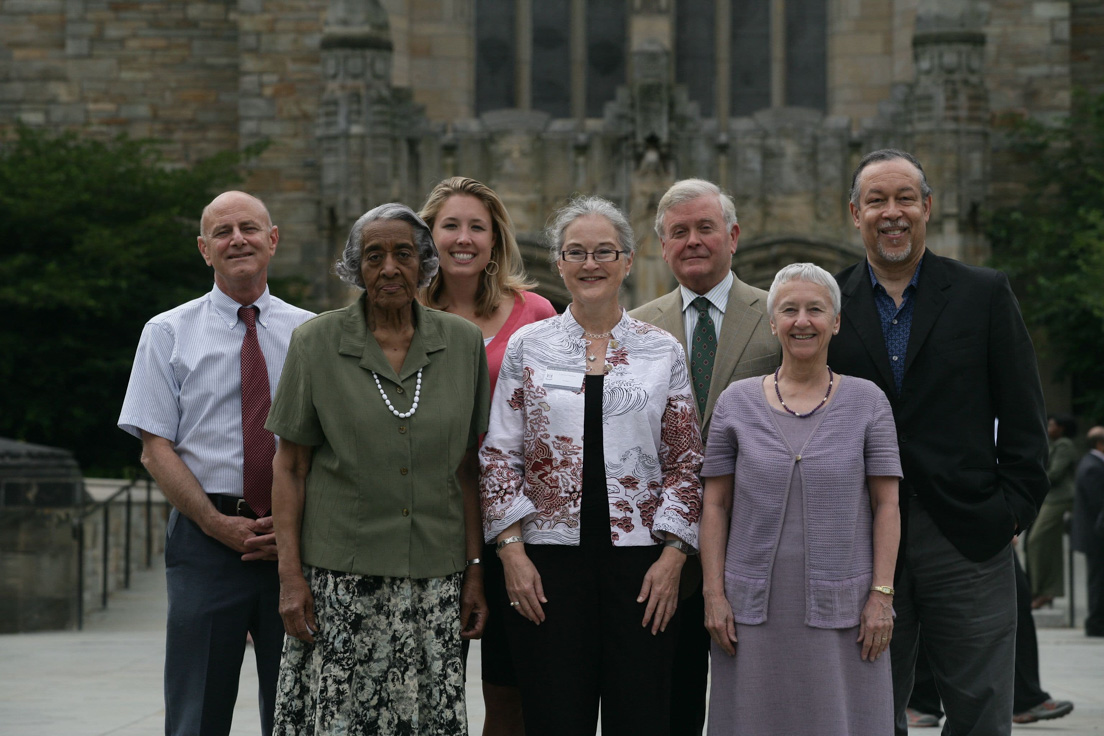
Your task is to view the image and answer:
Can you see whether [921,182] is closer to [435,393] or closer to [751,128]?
[435,393]

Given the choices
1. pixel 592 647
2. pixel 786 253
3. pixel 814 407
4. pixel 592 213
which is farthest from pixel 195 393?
pixel 786 253

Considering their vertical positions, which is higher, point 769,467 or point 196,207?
point 196,207

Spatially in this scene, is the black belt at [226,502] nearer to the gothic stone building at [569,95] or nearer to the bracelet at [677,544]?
the bracelet at [677,544]

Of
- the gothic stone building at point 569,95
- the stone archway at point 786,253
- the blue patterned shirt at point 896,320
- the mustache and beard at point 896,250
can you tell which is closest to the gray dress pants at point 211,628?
the blue patterned shirt at point 896,320

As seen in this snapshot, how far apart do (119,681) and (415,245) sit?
4.88 m

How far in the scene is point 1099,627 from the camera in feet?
34.3

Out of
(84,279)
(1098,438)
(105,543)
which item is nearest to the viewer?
(105,543)

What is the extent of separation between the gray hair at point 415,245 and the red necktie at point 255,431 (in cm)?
50

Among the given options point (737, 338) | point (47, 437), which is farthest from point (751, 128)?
point (737, 338)

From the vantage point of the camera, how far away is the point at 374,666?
386 cm

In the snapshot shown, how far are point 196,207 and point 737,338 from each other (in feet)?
48.4

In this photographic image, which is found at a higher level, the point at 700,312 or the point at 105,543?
the point at 700,312

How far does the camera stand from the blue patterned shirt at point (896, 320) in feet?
14.1

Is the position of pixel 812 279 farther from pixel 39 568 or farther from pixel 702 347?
pixel 39 568
